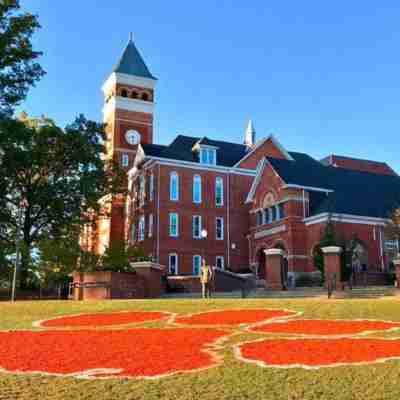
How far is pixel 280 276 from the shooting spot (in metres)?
31.2

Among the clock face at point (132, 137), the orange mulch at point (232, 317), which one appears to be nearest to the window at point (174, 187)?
the clock face at point (132, 137)

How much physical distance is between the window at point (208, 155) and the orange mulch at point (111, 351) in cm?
3911

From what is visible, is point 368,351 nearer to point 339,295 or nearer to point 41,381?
point 41,381

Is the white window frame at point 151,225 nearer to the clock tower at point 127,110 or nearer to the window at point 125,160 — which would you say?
the clock tower at point 127,110

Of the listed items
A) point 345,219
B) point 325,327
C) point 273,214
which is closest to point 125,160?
point 273,214

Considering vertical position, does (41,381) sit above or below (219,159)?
below

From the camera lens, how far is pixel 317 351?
10.4 m

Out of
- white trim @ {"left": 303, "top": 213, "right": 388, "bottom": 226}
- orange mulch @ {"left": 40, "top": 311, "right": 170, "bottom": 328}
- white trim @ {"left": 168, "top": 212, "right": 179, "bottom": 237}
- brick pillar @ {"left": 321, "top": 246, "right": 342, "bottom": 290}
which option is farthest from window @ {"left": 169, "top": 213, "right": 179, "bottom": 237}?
orange mulch @ {"left": 40, "top": 311, "right": 170, "bottom": 328}

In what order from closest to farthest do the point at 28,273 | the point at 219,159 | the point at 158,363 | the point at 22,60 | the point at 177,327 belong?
the point at 158,363 → the point at 177,327 → the point at 22,60 → the point at 28,273 → the point at 219,159

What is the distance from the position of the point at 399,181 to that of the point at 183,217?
1989cm

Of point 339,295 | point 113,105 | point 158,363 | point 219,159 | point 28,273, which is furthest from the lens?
point 113,105

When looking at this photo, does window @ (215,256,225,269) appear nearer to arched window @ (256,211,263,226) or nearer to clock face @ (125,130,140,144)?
arched window @ (256,211,263,226)

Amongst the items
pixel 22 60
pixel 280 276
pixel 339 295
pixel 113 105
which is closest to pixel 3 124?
pixel 22 60

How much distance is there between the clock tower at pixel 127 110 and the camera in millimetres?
63344
